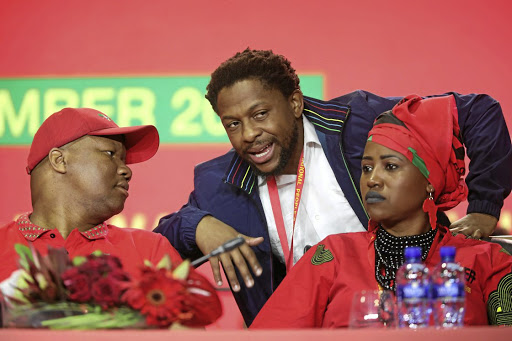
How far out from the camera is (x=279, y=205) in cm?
300

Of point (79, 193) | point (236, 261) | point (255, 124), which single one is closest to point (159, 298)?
point (236, 261)

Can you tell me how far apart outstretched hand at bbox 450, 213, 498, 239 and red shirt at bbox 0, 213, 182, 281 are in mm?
1002

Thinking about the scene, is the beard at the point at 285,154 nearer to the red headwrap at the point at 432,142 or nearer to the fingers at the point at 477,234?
the red headwrap at the point at 432,142

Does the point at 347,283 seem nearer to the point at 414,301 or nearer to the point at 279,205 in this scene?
the point at 414,301

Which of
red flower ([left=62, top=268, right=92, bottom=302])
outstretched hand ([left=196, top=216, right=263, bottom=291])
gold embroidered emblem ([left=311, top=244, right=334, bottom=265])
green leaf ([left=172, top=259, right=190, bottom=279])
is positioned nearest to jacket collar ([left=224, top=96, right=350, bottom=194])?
outstretched hand ([left=196, top=216, right=263, bottom=291])

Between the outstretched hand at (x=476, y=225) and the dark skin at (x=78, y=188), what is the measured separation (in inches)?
47.5

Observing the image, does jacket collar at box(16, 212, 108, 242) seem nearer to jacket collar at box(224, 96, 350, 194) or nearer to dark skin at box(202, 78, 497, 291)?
dark skin at box(202, 78, 497, 291)

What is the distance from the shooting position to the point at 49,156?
2600mm

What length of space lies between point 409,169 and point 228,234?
69 cm

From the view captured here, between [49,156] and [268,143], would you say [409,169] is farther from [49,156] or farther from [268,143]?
[49,156]

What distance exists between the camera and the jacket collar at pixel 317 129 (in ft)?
9.72

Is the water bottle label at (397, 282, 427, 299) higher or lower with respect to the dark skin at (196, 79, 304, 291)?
lower

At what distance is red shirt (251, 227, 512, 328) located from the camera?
2.25 metres

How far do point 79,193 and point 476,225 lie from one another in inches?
55.8
